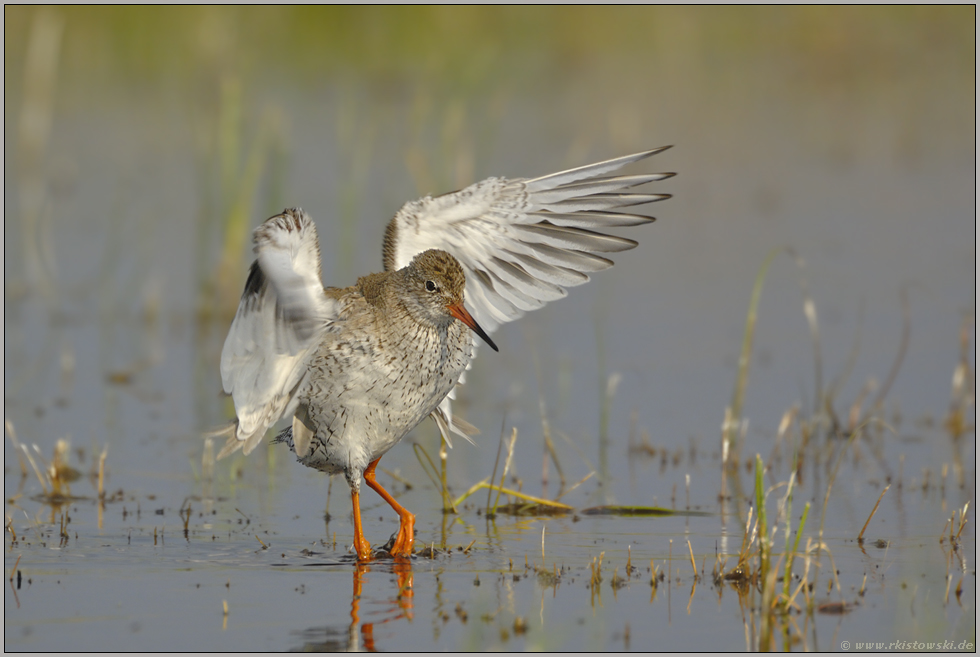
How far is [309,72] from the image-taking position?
2062 cm

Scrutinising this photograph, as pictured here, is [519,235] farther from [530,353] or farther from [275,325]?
[530,353]

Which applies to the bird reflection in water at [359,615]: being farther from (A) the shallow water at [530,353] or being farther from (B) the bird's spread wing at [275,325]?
(B) the bird's spread wing at [275,325]

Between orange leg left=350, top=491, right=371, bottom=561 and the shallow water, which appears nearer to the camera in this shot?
the shallow water

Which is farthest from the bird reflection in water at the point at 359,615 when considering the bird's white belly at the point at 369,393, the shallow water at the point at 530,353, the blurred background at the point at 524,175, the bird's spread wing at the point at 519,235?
the blurred background at the point at 524,175

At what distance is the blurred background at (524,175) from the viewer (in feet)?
31.2

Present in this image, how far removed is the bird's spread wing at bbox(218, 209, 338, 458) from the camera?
5465 mm

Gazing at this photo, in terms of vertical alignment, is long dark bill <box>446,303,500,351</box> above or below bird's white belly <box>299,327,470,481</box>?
above

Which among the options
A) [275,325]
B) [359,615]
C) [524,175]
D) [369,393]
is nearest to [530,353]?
[524,175]

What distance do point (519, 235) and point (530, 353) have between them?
3639 mm

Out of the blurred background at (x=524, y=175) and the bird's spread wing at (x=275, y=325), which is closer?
the bird's spread wing at (x=275, y=325)

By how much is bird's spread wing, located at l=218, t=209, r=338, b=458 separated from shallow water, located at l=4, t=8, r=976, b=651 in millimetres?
683

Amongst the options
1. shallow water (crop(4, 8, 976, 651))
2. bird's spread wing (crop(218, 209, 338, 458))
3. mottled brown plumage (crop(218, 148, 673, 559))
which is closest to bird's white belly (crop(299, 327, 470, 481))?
mottled brown plumage (crop(218, 148, 673, 559))

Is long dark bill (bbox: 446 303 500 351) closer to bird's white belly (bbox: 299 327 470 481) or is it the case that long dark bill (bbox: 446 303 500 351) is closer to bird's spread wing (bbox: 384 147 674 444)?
bird's white belly (bbox: 299 327 470 481)

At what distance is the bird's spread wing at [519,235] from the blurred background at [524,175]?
70 cm
